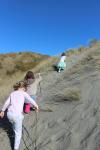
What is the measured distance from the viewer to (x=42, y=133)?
8898 millimetres

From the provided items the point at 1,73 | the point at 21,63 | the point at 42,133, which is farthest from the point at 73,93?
the point at 21,63

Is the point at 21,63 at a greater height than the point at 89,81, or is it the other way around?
the point at 21,63

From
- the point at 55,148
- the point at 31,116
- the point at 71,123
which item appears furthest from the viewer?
the point at 31,116

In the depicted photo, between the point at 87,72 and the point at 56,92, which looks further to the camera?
the point at 87,72

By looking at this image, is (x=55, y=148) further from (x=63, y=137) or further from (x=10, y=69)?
(x=10, y=69)

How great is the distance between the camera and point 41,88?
535 inches

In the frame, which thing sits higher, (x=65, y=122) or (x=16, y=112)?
(x=16, y=112)

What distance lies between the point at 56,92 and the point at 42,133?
293cm

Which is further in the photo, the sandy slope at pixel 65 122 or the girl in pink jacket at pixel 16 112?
the girl in pink jacket at pixel 16 112

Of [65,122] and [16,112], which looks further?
[65,122]

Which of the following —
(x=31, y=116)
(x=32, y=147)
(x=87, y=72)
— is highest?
(x=87, y=72)

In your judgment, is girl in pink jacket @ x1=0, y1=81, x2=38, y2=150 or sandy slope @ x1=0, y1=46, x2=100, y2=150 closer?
sandy slope @ x1=0, y1=46, x2=100, y2=150

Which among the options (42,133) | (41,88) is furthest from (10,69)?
(42,133)

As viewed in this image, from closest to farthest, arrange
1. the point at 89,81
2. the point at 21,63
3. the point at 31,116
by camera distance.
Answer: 1. the point at 31,116
2. the point at 89,81
3. the point at 21,63
